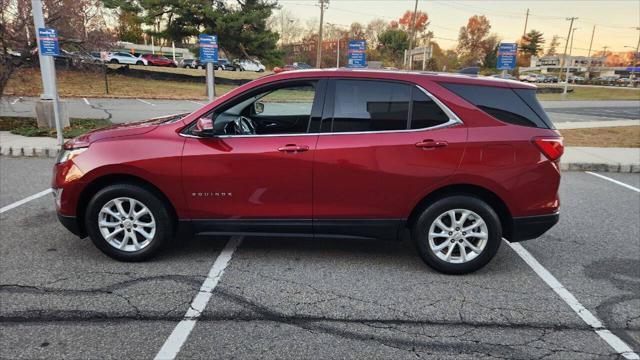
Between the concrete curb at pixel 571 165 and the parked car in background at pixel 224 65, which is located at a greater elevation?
the parked car in background at pixel 224 65

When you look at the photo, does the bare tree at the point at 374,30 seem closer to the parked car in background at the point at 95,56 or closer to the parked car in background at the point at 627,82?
the parked car in background at the point at 627,82

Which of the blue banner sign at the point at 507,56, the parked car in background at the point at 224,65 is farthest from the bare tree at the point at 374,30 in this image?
the blue banner sign at the point at 507,56

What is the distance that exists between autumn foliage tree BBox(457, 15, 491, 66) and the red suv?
8751 cm

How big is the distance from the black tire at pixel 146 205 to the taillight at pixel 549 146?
3.32 m

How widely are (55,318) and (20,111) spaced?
13.9 metres

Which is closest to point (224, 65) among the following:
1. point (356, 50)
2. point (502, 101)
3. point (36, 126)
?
point (356, 50)

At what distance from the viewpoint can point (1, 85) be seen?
10.8 meters

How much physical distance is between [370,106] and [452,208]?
1.14 m

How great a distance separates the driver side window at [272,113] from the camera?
390 cm

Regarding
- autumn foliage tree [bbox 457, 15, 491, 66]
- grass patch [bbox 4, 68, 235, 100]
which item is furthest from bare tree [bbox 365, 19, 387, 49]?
grass patch [bbox 4, 68, 235, 100]

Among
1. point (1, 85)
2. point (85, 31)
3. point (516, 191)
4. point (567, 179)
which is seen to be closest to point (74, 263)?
point (516, 191)

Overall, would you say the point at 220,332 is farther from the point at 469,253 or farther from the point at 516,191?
the point at 516,191

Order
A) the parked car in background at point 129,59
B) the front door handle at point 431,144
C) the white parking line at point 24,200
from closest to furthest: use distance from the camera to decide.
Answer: the front door handle at point 431,144 < the white parking line at point 24,200 < the parked car in background at point 129,59

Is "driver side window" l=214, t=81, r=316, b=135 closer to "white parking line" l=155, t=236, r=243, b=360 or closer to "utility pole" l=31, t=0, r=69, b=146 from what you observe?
"white parking line" l=155, t=236, r=243, b=360
